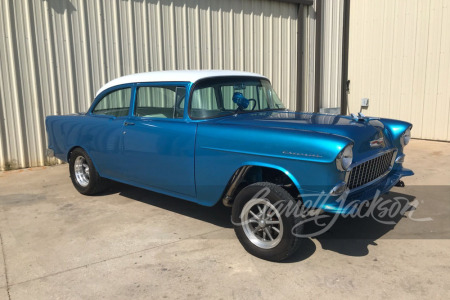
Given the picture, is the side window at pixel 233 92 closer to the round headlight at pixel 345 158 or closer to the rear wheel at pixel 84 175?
the round headlight at pixel 345 158

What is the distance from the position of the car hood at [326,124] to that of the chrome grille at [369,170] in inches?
4.4

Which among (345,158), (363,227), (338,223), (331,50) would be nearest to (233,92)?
(345,158)

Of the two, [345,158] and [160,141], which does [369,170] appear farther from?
[160,141]

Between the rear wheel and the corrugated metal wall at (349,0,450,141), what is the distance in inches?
284

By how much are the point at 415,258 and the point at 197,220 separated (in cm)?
217

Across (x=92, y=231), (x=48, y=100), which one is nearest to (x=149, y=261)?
(x=92, y=231)

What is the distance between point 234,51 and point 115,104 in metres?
4.59

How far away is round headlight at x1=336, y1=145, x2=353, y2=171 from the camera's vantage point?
3051mm

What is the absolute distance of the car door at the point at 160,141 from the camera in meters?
3.96

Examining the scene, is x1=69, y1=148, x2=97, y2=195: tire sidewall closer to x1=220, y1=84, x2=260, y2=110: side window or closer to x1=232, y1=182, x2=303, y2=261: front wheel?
x1=220, y1=84, x2=260, y2=110: side window

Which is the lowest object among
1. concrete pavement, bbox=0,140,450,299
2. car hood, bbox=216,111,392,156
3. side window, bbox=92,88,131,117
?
concrete pavement, bbox=0,140,450,299

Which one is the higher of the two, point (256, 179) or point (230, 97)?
point (230, 97)

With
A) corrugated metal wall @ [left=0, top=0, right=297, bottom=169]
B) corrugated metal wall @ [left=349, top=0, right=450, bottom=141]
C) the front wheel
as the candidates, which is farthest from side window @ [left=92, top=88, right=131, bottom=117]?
corrugated metal wall @ [left=349, top=0, right=450, bottom=141]

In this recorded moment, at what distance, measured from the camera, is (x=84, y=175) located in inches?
217
